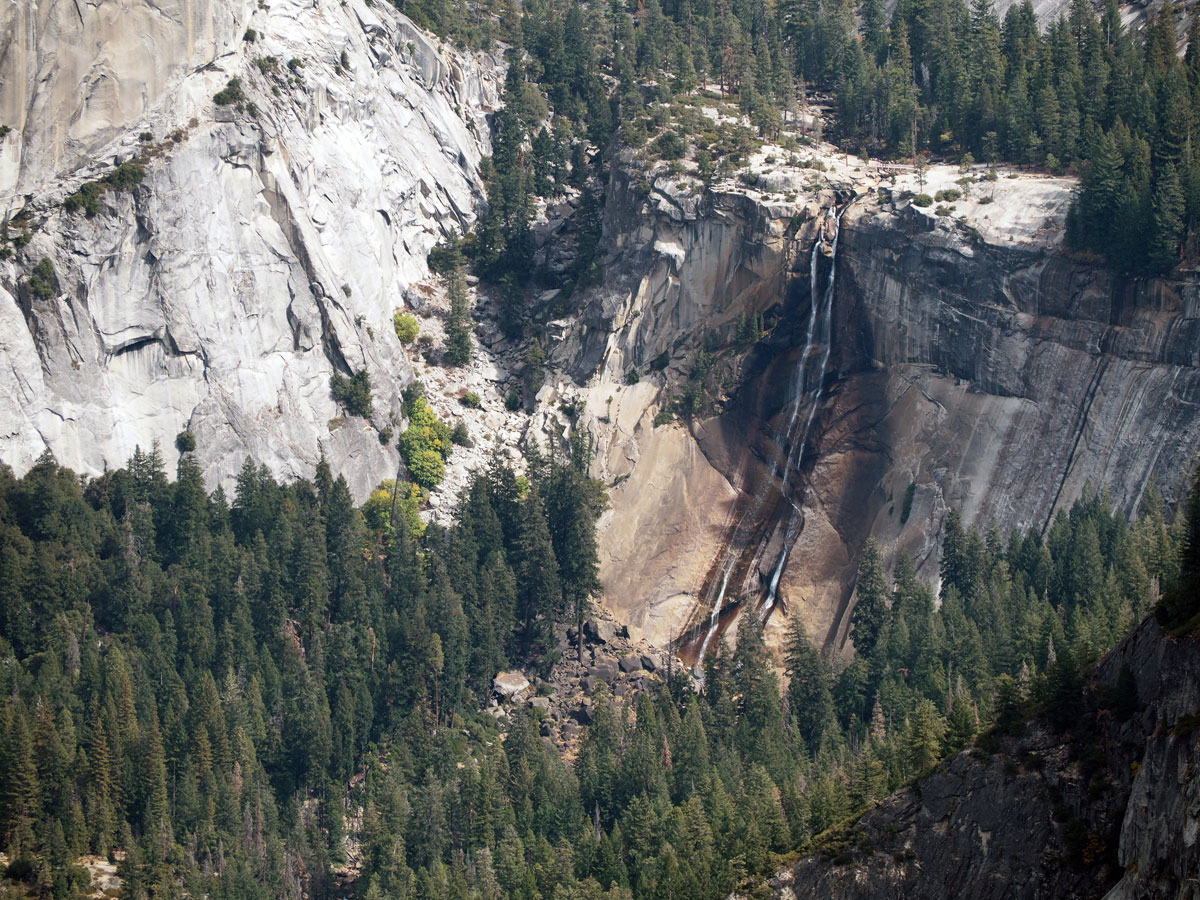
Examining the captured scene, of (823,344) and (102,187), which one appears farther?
(823,344)

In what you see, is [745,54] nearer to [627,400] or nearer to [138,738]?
[627,400]

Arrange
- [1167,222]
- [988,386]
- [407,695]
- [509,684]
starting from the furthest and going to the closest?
[988,386], [509,684], [1167,222], [407,695]

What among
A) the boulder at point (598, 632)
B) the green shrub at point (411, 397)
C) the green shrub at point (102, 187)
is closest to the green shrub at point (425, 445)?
the green shrub at point (411, 397)

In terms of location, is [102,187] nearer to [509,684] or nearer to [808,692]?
[509,684]

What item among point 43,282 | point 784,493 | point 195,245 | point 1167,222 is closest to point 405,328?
point 195,245

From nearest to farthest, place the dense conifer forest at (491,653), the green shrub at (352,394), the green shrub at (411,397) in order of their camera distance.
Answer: the dense conifer forest at (491,653), the green shrub at (352,394), the green shrub at (411,397)

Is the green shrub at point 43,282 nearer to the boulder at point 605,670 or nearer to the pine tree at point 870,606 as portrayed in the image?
the boulder at point 605,670

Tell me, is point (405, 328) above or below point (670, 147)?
below
